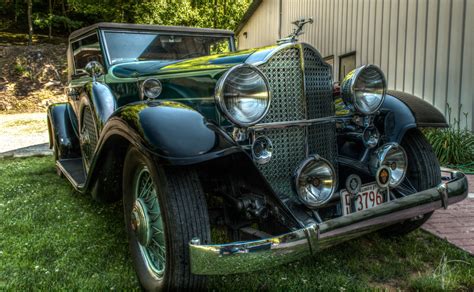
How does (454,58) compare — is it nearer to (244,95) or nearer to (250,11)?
(244,95)

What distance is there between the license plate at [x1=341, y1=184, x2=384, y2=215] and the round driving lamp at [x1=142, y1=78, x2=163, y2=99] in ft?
4.58

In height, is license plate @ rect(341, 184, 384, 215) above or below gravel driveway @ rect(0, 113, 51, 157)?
above

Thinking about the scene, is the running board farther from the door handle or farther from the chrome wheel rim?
the chrome wheel rim

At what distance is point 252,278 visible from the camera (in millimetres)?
2246

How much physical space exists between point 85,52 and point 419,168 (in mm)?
3272

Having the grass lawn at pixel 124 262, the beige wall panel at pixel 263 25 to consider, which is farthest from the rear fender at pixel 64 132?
the beige wall panel at pixel 263 25

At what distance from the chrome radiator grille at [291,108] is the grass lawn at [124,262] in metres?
0.53

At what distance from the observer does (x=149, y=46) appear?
146 inches

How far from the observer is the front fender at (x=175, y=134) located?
1.78 metres

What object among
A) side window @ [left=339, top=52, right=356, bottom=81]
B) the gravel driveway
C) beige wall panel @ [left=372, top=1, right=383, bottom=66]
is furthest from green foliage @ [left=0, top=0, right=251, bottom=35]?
beige wall panel @ [left=372, top=1, right=383, bottom=66]

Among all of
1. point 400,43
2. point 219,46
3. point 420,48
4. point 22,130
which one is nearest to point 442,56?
point 420,48

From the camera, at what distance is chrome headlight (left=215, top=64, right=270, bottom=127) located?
1938 millimetres

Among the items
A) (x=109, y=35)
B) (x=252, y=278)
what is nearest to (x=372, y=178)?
(x=252, y=278)

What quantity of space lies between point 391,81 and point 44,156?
6.00m
